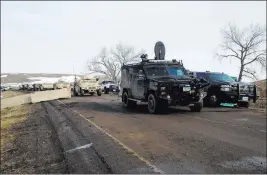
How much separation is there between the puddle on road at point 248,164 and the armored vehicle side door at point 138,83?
7971mm

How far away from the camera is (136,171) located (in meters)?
5.53

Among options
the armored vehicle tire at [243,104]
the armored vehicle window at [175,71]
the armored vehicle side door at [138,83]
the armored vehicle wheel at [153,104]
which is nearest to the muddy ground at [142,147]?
the armored vehicle wheel at [153,104]

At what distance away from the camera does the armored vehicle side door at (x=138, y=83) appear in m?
14.1

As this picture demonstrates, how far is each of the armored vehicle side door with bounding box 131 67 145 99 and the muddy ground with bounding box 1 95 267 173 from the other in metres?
2.86

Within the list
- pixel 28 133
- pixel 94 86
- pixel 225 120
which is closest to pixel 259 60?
pixel 94 86

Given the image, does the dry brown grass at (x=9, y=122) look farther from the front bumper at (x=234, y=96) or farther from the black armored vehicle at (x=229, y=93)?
the front bumper at (x=234, y=96)

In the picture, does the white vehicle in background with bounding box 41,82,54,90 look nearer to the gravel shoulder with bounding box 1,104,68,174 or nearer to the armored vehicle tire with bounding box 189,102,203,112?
the armored vehicle tire with bounding box 189,102,203,112

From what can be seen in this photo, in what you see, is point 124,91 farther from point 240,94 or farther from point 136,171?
point 136,171

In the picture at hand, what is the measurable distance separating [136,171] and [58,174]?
1.46m

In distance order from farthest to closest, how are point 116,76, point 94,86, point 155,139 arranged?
point 116,76, point 94,86, point 155,139

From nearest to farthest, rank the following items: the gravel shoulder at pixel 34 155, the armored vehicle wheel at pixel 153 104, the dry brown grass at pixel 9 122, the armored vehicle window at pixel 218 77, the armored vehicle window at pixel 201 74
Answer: the gravel shoulder at pixel 34 155
the dry brown grass at pixel 9 122
the armored vehicle wheel at pixel 153 104
the armored vehicle window at pixel 218 77
the armored vehicle window at pixel 201 74

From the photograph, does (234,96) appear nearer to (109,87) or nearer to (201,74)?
(201,74)

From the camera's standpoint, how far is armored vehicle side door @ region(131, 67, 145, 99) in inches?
557

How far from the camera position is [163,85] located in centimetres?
1292
